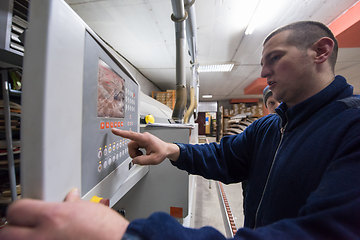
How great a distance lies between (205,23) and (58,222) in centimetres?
194

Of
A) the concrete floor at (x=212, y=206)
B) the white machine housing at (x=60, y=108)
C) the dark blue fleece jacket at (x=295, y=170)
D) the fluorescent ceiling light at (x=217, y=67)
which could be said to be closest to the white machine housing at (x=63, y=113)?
the white machine housing at (x=60, y=108)

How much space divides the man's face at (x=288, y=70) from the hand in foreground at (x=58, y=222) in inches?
25.1

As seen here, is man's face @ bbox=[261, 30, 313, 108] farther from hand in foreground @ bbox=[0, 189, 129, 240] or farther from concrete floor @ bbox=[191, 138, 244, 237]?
concrete floor @ bbox=[191, 138, 244, 237]

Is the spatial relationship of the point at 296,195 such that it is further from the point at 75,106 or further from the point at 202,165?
the point at 75,106

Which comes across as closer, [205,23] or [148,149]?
[148,149]


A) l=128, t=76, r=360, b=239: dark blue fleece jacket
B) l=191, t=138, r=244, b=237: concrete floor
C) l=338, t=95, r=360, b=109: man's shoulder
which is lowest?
l=191, t=138, r=244, b=237: concrete floor

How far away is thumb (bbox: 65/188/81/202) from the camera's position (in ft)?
0.76

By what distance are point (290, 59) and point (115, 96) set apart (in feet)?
2.10

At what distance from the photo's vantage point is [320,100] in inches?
16.9

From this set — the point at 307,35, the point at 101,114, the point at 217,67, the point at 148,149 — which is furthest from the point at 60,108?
the point at 217,67

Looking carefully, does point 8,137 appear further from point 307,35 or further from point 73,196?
point 307,35

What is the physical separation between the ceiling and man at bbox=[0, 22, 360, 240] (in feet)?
3.90

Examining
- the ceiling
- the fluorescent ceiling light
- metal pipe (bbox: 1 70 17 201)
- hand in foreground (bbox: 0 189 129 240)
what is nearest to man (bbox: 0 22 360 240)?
hand in foreground (bbox: 0 189 129 240)

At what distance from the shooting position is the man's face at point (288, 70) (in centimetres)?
47
